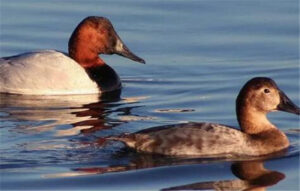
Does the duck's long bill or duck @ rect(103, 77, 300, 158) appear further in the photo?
the duck's long bill

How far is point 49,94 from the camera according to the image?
52.7 ft

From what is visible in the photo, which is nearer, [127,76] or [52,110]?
[52,110]

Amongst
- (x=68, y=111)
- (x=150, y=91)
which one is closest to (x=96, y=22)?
(x=150, y=91)

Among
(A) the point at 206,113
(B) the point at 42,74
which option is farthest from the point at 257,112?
(B) the point at 42,74

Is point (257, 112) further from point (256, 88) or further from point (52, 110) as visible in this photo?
point (52, 110)

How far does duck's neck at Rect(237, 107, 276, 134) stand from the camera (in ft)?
41.0

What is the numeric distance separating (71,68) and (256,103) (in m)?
4.47

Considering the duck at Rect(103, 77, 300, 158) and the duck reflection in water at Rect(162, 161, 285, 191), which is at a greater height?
the duck at Rect(103, 77, 300, 158)

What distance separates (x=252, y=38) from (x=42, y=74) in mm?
3608

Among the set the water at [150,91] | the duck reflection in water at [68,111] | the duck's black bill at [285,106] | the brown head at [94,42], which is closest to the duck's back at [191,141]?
the water at [150,91]

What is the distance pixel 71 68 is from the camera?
645 inches

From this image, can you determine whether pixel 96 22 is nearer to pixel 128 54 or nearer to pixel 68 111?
pixel 128 54

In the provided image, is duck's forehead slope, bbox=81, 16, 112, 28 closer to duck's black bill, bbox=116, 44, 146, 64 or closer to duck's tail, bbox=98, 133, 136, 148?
duck's black bill, bbox=116, 44, 146, 64

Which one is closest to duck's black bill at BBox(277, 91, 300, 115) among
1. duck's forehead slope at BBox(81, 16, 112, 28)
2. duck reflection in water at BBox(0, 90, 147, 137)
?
duck reflection in water at BBox(0, 90, 147, 137)
